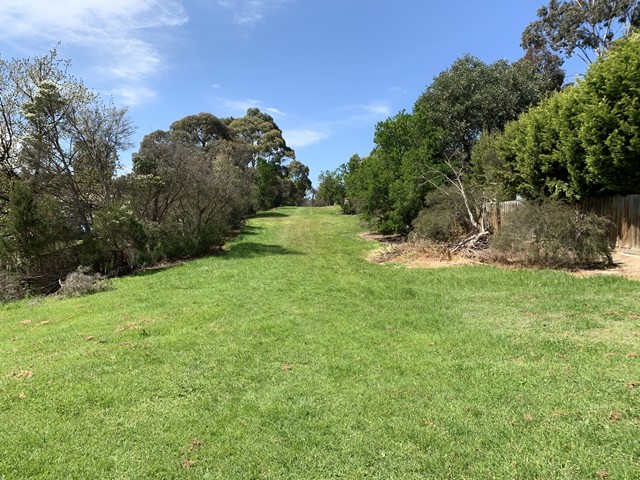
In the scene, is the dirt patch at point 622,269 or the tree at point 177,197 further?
the tree at point 177,197

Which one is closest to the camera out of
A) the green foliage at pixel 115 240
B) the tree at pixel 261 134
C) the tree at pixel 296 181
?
the green foliage at pixel 115 240

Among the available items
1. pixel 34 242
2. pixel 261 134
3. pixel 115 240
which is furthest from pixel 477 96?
pixel 261 134

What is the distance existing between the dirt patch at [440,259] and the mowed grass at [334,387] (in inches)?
50.8

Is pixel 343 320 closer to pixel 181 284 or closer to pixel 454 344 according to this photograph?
pixel 454 344

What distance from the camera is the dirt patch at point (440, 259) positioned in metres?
10.5

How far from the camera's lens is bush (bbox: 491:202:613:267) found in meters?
11.2

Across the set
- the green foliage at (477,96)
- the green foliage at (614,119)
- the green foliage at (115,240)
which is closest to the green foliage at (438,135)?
the green foliage at (477,96)

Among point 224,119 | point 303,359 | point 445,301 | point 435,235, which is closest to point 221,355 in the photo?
point 303,359

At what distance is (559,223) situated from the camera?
1135cm

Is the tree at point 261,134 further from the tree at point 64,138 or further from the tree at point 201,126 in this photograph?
the tree at point 64,138

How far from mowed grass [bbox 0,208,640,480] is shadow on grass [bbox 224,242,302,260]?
8.50 meters

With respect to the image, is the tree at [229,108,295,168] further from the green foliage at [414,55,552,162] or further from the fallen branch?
the fallen branch

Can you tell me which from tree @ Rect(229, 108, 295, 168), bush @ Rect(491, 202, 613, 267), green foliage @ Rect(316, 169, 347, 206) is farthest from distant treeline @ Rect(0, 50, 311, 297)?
tree @ Rect(229, 108, 295, 168)

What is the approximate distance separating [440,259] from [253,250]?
8.79m
